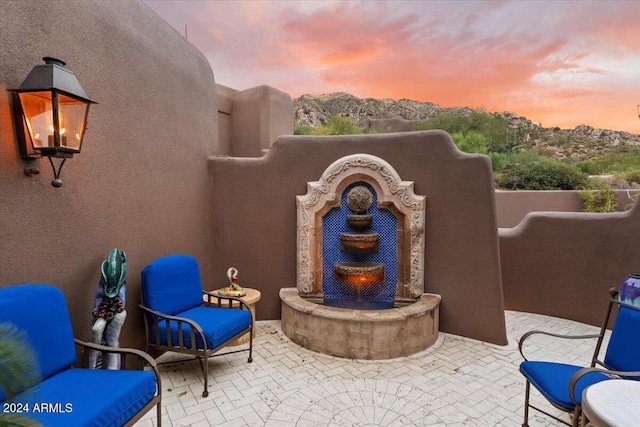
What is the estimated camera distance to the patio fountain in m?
4.93

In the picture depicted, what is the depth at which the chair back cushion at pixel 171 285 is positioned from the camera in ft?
12.2

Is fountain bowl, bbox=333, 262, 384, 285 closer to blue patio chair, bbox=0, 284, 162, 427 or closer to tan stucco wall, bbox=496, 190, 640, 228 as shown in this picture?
blue patio chair, bbox=0, 284, 162, 427

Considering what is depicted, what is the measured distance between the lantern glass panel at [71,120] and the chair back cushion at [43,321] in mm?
1121

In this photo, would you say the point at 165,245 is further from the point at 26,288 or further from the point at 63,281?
the point at 26,288

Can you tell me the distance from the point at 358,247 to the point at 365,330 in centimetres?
131

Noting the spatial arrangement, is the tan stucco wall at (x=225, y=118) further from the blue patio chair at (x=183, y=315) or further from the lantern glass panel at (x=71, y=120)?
the lantern glass panel at (x=71, y=120)

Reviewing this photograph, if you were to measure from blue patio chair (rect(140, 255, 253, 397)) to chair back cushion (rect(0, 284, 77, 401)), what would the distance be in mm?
1010

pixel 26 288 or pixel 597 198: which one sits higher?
pixel 597 198

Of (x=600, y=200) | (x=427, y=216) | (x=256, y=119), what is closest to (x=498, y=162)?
(x=600, y=200)

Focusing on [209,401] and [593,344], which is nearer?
[209,401]

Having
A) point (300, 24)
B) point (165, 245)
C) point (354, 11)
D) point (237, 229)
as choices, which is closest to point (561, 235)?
point (237, 229)

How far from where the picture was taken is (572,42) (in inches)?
525

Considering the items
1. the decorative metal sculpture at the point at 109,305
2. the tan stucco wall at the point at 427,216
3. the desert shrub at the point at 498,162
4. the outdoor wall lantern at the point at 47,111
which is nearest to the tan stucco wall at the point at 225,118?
the tan stucco wall at the point at 427,216

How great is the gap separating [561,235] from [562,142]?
23883mm
